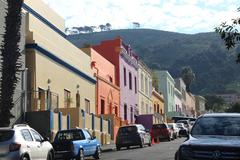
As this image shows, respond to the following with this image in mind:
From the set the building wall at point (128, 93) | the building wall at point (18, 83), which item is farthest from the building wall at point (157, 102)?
the building wall at point (18, 83)

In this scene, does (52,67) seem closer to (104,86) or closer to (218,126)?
(104,86)

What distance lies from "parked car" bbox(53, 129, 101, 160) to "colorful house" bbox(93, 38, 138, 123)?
94.7 feet

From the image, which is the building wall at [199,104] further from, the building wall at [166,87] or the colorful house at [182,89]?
the building wall at [166,87]

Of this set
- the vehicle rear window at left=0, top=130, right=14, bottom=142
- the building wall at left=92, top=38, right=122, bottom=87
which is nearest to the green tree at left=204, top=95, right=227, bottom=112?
Answer: the building wall at left=92, top=38, right=122, bottom=87

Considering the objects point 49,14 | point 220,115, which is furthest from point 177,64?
point 220,115

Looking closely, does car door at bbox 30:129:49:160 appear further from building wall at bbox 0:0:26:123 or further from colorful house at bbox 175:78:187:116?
colorful house at bbox 175:78:187:116

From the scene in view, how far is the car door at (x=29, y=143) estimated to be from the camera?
16.9m

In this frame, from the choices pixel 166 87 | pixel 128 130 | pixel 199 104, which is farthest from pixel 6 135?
pixel 199 104

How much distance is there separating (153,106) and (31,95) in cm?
4359

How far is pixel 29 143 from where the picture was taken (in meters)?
17.1

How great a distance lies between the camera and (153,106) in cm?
7381

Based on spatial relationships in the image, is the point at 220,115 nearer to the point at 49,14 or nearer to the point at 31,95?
the point at 31,95

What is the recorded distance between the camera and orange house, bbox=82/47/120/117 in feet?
151

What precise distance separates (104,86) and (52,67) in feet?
45.0
